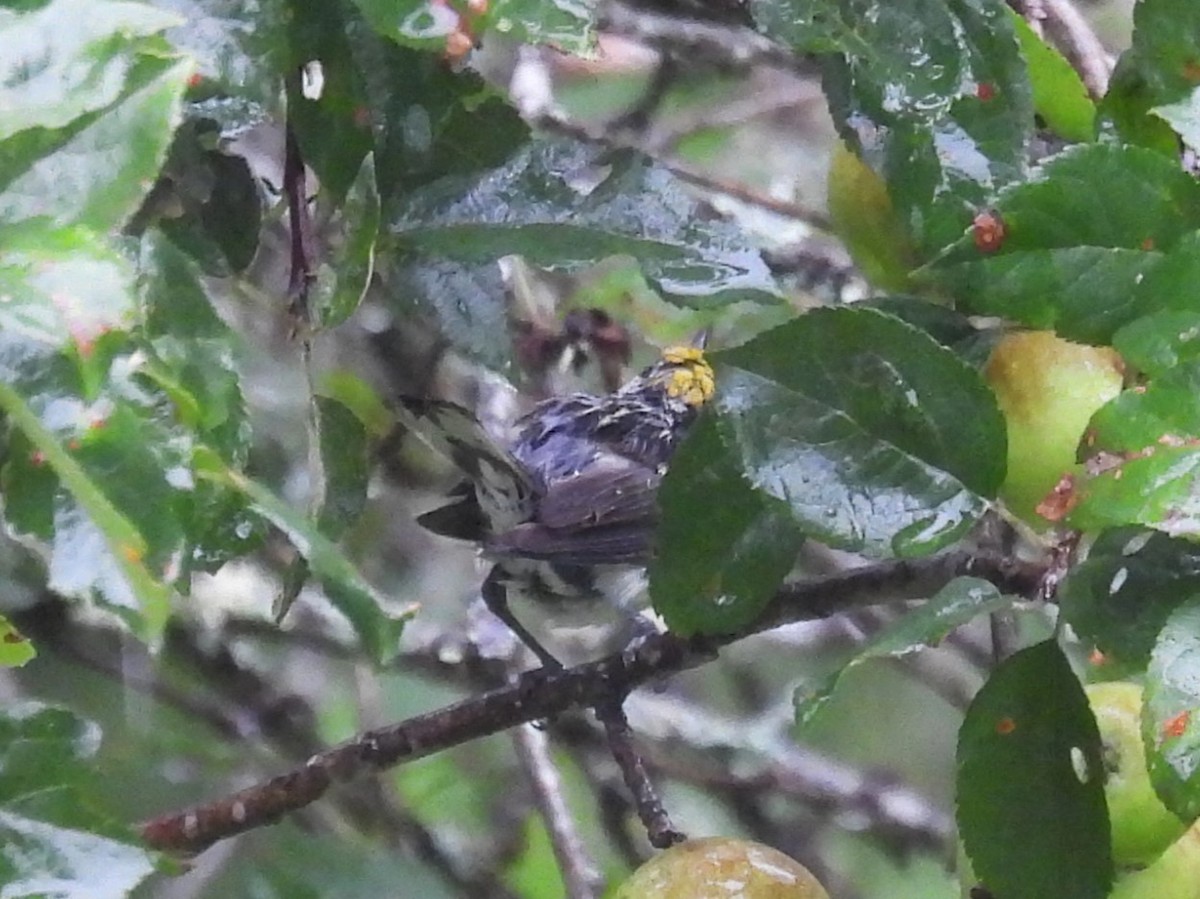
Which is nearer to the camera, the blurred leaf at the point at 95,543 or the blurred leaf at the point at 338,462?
the blurred leaf at the point at 95,543

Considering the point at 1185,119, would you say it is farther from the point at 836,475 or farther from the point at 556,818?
the point at 556,818

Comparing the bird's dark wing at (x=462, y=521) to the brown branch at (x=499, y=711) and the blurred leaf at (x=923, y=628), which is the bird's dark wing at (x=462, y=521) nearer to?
the brown branch at (x=499, y=711)

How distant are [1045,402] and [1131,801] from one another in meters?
0.15

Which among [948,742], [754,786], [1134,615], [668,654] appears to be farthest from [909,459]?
[948,742]

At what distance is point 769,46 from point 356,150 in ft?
2.19

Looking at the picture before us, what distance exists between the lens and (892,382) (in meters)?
0.49

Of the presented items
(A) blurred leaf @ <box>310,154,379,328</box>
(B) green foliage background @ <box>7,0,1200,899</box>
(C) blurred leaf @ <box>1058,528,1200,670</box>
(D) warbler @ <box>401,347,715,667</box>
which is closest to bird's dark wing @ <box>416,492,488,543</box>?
(D) warbler @ <box>401,347,715,667</box>

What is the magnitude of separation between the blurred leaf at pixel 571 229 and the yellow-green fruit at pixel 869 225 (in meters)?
0.10

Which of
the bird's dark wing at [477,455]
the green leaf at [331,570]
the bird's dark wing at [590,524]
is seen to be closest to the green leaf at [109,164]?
the green leaf at [331,570]

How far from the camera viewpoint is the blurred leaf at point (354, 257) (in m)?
0.52

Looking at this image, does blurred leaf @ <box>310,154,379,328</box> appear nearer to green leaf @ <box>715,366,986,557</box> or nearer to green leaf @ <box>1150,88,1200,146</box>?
green leaf @ <box>715,366,986,557</box>

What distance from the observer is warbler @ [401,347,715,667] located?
87 centimetres

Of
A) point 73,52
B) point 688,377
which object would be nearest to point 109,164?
point 73,52

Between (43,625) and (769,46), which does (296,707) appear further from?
(769,46)
